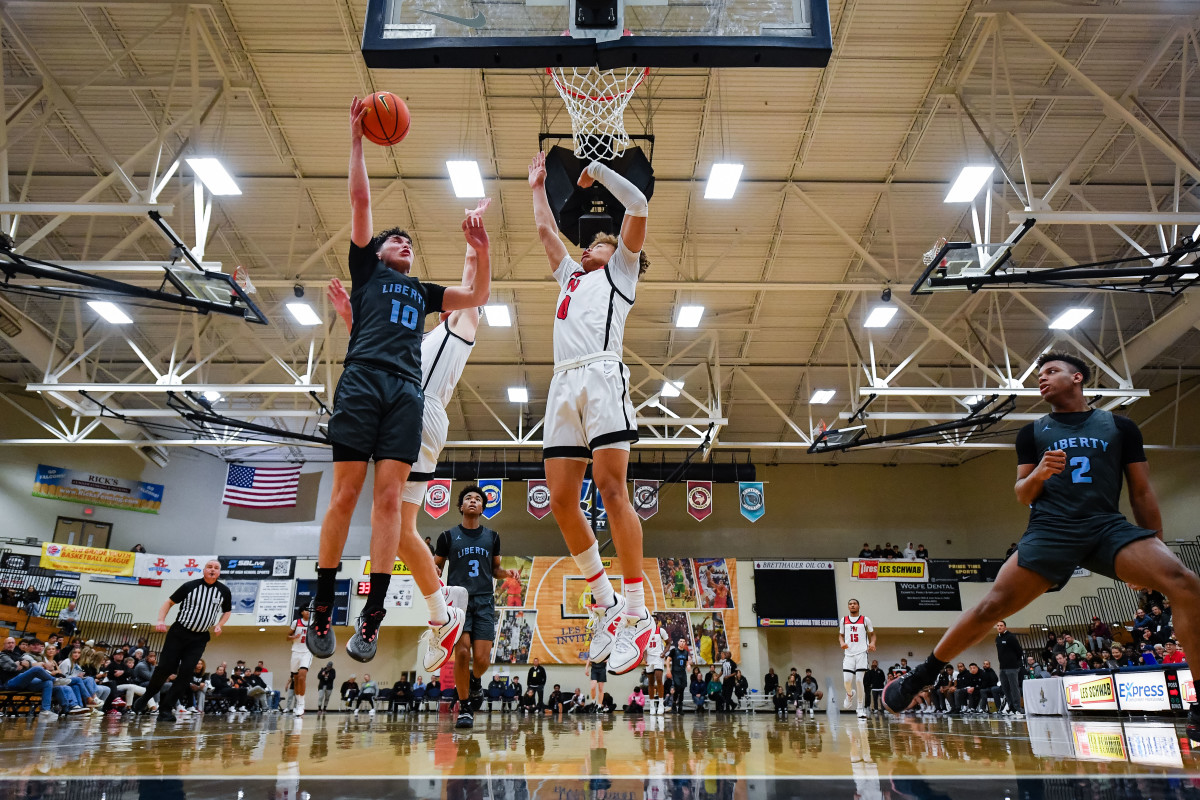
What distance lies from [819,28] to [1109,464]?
2.54m

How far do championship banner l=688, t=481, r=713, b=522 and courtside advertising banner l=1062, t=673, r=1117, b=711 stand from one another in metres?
10.6

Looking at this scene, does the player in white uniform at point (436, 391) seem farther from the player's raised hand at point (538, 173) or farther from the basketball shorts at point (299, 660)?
the basketball shorts at point (299, 660)

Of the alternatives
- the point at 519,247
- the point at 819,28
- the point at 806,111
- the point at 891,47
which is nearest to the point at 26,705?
the point at 519,247

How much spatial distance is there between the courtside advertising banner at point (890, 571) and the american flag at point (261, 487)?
1695 centimetres

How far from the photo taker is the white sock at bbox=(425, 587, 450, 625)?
457cm

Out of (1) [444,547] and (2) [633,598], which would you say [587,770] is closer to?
(2) [633,598]

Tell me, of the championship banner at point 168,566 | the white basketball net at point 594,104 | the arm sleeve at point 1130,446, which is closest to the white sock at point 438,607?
the arm sleeve at point 1130,446

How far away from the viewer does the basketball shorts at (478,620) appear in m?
6.45

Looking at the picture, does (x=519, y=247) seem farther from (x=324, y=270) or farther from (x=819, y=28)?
(x=819, y=28)

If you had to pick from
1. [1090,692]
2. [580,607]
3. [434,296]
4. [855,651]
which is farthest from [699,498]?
[434,296]

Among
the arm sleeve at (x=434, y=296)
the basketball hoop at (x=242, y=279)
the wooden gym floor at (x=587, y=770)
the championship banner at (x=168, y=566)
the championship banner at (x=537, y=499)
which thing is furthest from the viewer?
the championship banner at (x=168, y=566)

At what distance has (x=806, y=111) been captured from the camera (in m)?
12.9

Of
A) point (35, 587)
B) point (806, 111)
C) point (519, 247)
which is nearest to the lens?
point (806, 111)

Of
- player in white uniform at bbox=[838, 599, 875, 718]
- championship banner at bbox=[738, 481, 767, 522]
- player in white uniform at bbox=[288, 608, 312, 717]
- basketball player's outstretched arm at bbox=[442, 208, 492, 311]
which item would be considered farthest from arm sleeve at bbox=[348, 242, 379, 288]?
championship banner at bbox=[738, 481, 767, 522]
